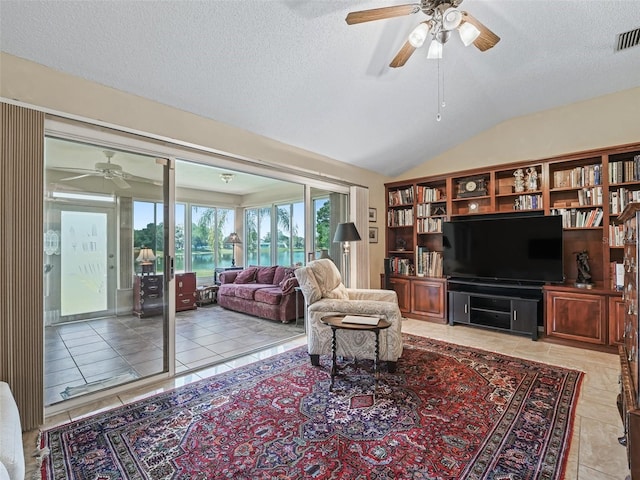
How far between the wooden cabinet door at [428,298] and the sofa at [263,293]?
1800 millimetres

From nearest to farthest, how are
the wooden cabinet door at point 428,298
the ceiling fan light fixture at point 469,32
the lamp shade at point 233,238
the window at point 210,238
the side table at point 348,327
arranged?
the ceiling fan light fixture at point 469,32 → the side table at point 348,327 → the wooden cabinet door at point 428,298 → the window at point 210,238 → the lamp shade at point 233,238

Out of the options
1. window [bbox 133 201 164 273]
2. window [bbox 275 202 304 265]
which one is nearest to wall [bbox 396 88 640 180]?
window [bbox 275 202 304 265]

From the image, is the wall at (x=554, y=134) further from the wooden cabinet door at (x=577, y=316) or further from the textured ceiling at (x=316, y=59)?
the wooden cabinet door at (x=577, y=316)

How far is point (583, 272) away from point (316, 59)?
3848 mm

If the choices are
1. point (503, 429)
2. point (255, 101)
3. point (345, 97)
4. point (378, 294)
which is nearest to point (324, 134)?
point (345, 97)

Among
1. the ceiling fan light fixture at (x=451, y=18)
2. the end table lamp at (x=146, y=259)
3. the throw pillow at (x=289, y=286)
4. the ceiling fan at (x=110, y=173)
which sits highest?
the ceiling fan light fixture at (x=451, y=18)

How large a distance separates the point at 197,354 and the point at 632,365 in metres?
3.52

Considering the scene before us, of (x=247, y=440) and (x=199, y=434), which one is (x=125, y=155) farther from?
(x=247, y=440)

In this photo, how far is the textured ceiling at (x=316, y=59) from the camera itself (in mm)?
1994

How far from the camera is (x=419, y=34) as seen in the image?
1947 millimetres

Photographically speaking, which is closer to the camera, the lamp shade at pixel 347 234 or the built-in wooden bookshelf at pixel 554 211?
the built-in wooden bookshelf at pixel 554 211

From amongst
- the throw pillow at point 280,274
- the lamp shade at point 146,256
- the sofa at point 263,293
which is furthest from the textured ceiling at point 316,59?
the throw pillow at point 280,274

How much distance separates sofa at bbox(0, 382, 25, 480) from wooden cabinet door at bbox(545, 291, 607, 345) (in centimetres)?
474

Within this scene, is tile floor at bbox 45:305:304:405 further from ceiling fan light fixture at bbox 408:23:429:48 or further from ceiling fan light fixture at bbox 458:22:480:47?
ceiling fan light fixture at bbox 458:22:480:47
